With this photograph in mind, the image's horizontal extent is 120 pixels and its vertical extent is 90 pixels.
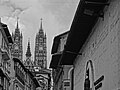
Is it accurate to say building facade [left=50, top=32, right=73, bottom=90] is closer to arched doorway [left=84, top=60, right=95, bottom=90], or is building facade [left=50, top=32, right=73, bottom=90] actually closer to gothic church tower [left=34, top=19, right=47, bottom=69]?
arched doorway [left=84, top=60, right=95, bottom=90]

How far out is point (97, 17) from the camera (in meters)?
12.3

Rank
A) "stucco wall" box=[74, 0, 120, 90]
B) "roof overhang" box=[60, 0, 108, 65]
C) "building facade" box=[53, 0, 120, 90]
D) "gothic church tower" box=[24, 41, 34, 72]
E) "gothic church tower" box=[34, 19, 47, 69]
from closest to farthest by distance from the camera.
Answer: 1. "stucco wall" box=[74, 0, 120, 90]
2. "building facade" box=[53, 0, 120, 90]
3. "roof overhang" box=[60, 0, 108, 65]
4. "gothic church tower" box=[24, 41, 34, 72]
5. "gothic church tower" box=[34, 19, 47, 69]

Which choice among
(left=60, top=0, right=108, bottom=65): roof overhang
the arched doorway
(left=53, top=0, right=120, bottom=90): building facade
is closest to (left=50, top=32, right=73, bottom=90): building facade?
(left=60, top=0, right=108, bottom=65): roof overhang

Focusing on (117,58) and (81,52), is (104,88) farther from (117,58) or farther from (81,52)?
(81,52)

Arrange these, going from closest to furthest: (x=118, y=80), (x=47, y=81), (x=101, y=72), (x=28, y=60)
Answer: (x=118, y=80)
(x=101, y=72)
(x=47, y=81)
(x=28, y=60)

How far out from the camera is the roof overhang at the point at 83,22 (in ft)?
36.4

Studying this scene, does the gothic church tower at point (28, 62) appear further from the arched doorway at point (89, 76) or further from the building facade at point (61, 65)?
the arched doorway at point (89, 76)

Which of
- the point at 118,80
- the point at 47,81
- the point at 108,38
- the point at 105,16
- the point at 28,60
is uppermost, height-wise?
the point at 28,60

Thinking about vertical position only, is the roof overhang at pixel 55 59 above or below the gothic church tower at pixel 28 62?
below

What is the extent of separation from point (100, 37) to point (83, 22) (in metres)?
1.44

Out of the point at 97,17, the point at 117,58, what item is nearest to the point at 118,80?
the point at 117,58

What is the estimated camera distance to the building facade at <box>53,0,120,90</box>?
9.52m

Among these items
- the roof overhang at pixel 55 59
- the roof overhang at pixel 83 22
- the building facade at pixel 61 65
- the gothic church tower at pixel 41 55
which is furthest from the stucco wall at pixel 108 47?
the gothic church tower at pixel 41 55

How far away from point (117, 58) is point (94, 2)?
235cm
